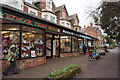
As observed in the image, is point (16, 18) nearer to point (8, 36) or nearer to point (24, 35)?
point (24, 35)

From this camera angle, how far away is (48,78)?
4285mm

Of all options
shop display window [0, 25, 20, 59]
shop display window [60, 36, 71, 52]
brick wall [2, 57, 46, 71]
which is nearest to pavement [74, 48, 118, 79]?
brick wall [2, 57, 46, 71]

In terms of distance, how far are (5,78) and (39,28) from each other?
14.9 ft

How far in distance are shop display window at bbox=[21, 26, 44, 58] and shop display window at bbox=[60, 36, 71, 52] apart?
5.15 meters

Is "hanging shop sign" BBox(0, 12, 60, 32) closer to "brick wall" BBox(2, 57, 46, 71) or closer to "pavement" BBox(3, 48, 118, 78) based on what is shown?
"brick wall" BBox(2, 57, 46, 71)

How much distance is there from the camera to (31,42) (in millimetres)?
7859

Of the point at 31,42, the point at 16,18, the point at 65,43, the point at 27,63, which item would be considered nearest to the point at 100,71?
the point at 27,63

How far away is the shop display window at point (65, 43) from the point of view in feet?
44.1

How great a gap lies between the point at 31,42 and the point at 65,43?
6.70m

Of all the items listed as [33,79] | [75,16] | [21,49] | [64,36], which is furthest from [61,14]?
[33,79]

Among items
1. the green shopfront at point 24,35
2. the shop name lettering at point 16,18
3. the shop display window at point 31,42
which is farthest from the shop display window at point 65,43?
the shop name lettering at point 16,18

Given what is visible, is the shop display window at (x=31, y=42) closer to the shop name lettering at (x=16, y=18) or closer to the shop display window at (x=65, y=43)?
the shop name lettering at (x=16, y=18)

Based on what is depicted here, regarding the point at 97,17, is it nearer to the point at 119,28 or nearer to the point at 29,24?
the point at 119,28

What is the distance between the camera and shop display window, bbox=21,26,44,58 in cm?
714
